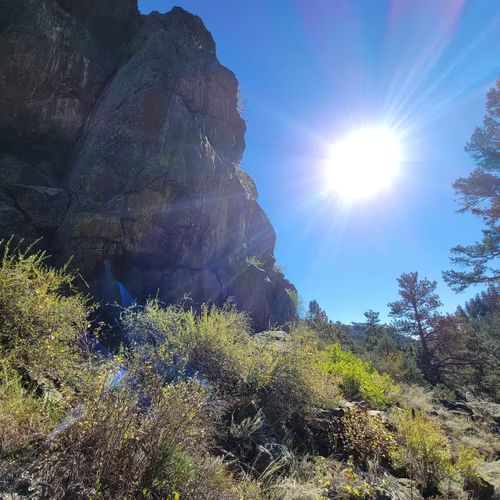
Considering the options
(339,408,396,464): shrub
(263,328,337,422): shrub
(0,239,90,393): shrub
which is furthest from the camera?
(263,328,337,422): shrub

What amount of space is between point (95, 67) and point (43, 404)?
2010 cm

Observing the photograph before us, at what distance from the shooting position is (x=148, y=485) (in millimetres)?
2713

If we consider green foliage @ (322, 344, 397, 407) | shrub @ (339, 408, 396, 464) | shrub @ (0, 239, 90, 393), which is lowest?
shrub @ (339, 408, 396, 464)

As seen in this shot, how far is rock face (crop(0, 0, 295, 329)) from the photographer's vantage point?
13.9 meters

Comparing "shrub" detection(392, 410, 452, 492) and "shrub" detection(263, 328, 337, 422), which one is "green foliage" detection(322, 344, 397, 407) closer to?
"shrub" detection(263, 328, 337, 422)

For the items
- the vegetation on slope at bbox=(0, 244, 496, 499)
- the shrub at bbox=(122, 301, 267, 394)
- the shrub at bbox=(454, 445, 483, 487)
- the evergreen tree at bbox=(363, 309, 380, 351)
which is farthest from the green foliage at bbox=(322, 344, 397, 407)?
the evergreen tree at bbox=(363, 309, 380, 351)

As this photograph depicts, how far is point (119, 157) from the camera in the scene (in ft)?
51.0

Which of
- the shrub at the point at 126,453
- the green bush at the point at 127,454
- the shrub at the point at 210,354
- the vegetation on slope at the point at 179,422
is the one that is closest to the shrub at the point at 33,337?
the vegetation on slope at the point at 179,422

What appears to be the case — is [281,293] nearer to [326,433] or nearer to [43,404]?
[326,433]

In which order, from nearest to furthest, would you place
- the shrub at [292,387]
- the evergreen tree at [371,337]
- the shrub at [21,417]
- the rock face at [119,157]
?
the shrub at [21,417] → the shrub at [292,387] → the rock face at [119,157] → the evergreen tree at [371,337]

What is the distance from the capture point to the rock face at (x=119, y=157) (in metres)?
13.9

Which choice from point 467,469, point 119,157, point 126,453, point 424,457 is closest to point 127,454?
point 126,453

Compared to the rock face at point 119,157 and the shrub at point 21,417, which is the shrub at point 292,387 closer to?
the shrub at point 21,417

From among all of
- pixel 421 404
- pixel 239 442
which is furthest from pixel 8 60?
pixel 421 404
